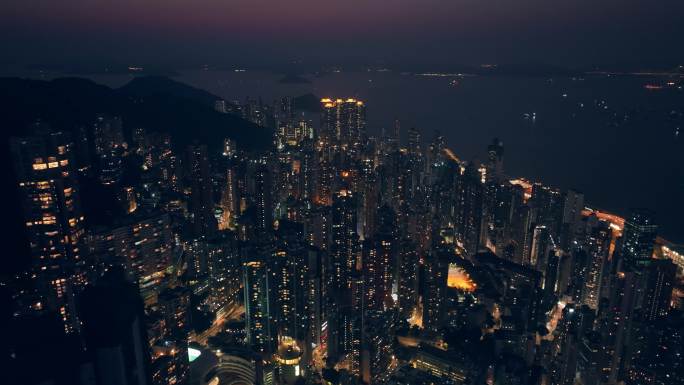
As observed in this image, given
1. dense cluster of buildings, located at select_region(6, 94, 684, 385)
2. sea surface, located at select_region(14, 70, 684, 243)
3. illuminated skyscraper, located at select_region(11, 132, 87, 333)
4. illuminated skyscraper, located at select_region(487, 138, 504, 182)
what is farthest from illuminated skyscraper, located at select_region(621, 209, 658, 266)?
illuminated skyscraper, located at select_region(11, 132, 87, 333)

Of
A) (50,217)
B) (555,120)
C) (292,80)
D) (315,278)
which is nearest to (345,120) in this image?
(555,120)

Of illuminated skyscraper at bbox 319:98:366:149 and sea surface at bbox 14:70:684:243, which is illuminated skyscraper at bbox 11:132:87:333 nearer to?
sea surface at bbox 14:70:684:243

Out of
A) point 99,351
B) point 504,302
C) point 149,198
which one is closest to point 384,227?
point 504,302

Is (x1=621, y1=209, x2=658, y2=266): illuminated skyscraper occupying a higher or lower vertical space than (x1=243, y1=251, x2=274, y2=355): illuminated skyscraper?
higher

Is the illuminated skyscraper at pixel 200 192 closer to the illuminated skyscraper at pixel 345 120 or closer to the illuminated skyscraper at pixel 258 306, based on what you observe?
the illuminated skyscraper at pixel 258 306

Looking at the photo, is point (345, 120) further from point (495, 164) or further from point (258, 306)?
point (258, 306)
